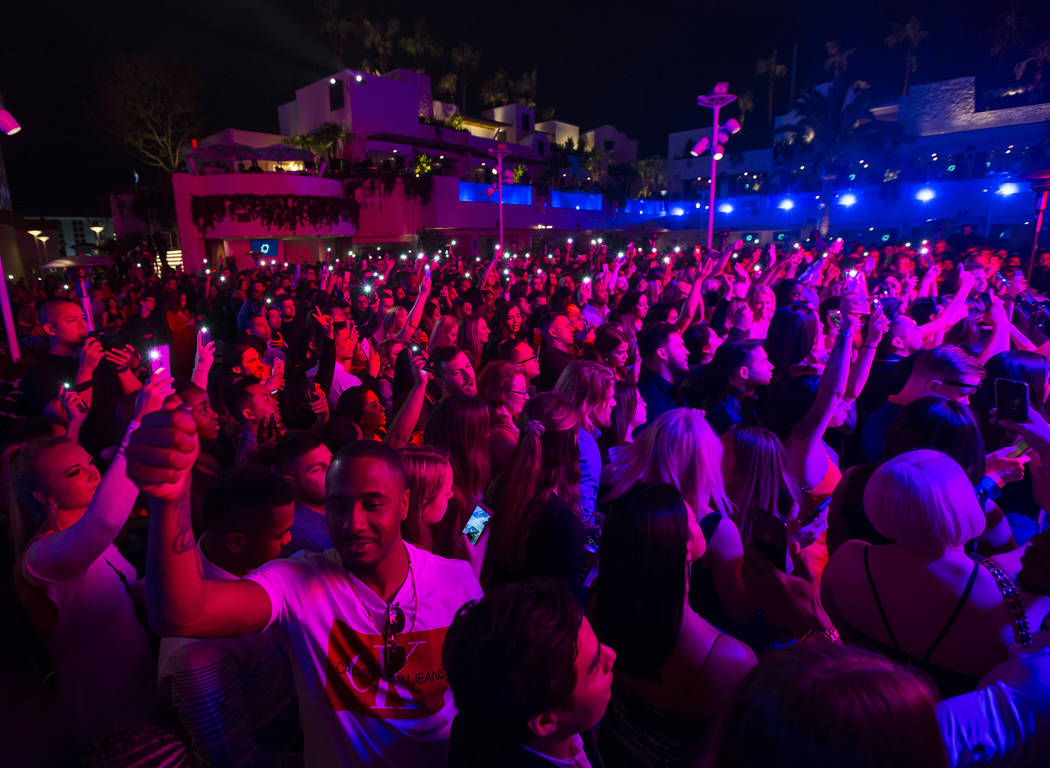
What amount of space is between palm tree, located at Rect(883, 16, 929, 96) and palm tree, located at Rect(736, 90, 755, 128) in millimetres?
12888

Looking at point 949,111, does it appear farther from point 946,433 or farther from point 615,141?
point 946,433

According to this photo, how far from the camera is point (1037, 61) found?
28.7 metres

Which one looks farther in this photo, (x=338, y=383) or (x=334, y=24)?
(x=334, y=24)

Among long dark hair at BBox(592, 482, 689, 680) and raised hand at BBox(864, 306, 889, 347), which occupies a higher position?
raised hand at BBox(864, 306, 889, 347)

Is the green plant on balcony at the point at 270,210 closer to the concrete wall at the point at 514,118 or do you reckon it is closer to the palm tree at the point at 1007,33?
the concrete wall at the point at 514,118

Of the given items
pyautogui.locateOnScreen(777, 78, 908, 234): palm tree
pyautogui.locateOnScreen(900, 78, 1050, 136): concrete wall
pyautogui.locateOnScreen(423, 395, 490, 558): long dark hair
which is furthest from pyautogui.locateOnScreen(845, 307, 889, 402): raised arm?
pyautogui.locateOnScreen(900, 78, 1050, 136): concrete wall

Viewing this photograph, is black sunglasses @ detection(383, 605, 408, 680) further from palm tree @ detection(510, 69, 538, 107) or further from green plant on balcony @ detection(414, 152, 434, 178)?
palm tree @ detection(510, 69, 538, 107)

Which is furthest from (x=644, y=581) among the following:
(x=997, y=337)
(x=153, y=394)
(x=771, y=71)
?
(x=771, y=71)

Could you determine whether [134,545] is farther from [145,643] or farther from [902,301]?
[902,301]

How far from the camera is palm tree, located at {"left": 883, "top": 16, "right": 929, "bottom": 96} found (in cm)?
3759

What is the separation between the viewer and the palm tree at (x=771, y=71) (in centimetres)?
4794

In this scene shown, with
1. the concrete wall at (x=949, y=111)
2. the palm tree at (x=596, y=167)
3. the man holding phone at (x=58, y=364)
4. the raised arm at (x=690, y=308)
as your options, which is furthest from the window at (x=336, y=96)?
the concrete wall at (x=949, y=111)

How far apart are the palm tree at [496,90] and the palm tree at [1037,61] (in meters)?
33.8

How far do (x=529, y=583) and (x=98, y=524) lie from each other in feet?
4.30
